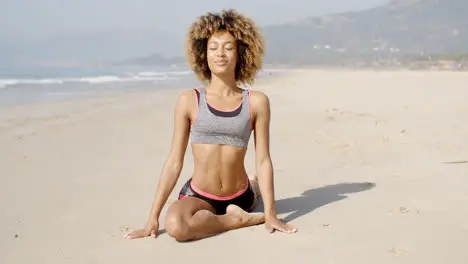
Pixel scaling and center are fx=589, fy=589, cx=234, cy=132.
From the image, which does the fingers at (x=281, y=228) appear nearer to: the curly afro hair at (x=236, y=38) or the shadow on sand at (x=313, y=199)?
the shadow on sand at (x=313, y=199)

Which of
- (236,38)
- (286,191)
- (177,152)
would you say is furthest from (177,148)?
(286,191)

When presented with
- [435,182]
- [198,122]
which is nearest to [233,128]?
[198,122]

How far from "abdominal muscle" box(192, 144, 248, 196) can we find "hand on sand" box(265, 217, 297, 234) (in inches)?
15.5

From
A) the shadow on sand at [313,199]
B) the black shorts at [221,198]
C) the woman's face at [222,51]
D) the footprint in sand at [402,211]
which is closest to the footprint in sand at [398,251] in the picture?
the footprint in sand at [402,211]

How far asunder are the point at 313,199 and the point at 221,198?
3.22ft

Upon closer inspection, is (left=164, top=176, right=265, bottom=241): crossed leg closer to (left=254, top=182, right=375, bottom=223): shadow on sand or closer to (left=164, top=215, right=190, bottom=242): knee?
(left=164, top=215, right=190, bottom=242): knee

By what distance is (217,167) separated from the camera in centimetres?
396

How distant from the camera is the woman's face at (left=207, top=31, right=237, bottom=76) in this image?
3.87m

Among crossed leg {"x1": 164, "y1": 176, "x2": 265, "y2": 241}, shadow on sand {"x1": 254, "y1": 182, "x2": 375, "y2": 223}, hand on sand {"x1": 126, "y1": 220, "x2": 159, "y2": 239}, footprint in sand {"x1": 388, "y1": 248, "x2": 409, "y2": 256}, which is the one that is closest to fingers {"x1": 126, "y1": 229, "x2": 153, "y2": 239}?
hand on sand {"x1": 126, "y1": 220, "x2": 159, "y2": 239}

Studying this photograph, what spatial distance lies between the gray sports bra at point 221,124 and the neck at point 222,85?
76 mm

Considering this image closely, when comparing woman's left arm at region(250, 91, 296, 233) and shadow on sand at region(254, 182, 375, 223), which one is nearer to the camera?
woman's left arm at region(250, 91, 296, 233)

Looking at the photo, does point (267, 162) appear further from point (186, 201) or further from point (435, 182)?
point (435, 182)

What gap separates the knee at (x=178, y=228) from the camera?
3.57 m

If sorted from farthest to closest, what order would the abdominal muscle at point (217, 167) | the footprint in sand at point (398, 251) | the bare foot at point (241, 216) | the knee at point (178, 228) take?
the abdominal muscle at point (217, 167), the bare foot at point (241, 216), the knee at point (178, 228), the footprint in sand at point (398, 251)
